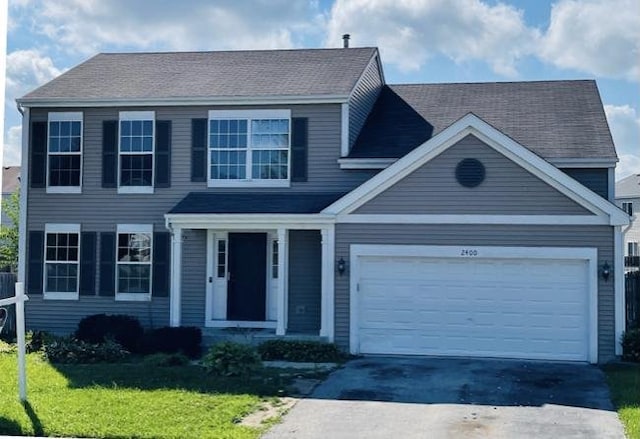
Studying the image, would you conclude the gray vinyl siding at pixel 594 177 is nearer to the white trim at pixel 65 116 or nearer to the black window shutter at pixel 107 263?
the black window shutter at pixel 107 263

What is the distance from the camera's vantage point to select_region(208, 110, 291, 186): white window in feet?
53.5

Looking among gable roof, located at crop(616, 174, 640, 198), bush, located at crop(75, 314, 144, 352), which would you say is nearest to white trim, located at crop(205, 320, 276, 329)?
bush, located at crop(75, 314, 144, 352)

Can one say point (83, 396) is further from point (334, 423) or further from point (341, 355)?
point (341, 355)

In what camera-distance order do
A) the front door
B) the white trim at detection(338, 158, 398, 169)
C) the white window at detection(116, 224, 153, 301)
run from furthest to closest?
1. the white window at detection(116, 224, 153, 301)
2. the front door
3. the white trim at detection(338, 158, 398, 169)

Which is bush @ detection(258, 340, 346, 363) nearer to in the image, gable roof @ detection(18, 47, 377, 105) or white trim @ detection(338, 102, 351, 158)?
white trim @ detection(338, 102, 351, 158)

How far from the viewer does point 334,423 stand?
912 cm

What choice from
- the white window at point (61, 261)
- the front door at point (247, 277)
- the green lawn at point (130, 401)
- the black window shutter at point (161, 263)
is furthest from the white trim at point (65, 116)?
the green lawn at point (130, 401)

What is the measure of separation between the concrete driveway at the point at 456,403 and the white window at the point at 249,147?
499 cm

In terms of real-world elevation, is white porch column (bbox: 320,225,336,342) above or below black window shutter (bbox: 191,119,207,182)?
below

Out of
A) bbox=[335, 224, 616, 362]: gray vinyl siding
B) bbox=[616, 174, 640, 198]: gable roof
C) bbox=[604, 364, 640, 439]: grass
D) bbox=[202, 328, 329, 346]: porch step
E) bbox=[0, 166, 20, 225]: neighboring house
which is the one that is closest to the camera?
bbox=[604, 364, 640, 439]: grass

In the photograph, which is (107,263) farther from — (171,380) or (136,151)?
(171,380)

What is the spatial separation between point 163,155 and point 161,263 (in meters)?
2.43

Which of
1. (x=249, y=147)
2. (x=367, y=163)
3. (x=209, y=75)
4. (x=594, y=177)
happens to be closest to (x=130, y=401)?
(x=249, y=147)

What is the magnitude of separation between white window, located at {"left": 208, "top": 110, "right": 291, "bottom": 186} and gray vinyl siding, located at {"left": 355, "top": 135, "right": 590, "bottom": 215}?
2886 millimetres
